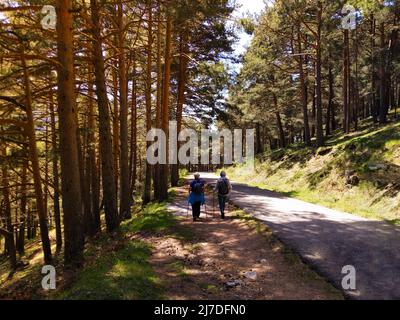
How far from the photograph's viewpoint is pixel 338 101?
142ft

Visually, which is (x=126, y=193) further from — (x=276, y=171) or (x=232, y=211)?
(x=276, y=171)

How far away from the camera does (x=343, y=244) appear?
9141mm

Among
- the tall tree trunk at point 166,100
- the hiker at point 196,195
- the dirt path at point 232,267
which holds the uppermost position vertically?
the tall tree trunk at point 166,100

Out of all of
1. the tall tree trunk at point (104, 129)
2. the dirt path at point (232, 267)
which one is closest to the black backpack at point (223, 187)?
the dirt path at point (232, 267)

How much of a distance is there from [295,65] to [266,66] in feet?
8.76

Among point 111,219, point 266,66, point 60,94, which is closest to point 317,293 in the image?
point 60,94

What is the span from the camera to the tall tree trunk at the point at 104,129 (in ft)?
42.3

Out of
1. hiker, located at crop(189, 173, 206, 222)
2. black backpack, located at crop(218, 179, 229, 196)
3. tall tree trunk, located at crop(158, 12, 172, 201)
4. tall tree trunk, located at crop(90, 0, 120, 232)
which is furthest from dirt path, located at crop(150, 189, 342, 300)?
tall tree trunk, located at crop(158, 12, 172, 201)

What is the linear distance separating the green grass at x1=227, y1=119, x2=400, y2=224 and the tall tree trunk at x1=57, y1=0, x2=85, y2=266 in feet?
31.4

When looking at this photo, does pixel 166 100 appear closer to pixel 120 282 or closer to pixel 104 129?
pixel 104 129

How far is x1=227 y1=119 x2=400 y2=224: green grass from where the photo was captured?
45.2ft

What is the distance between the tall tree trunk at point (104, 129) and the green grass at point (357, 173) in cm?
883

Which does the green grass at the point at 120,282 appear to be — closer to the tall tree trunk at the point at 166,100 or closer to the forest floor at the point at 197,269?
the forest floor at the point at 197,269

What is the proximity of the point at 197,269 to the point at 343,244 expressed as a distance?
368 centimetres
